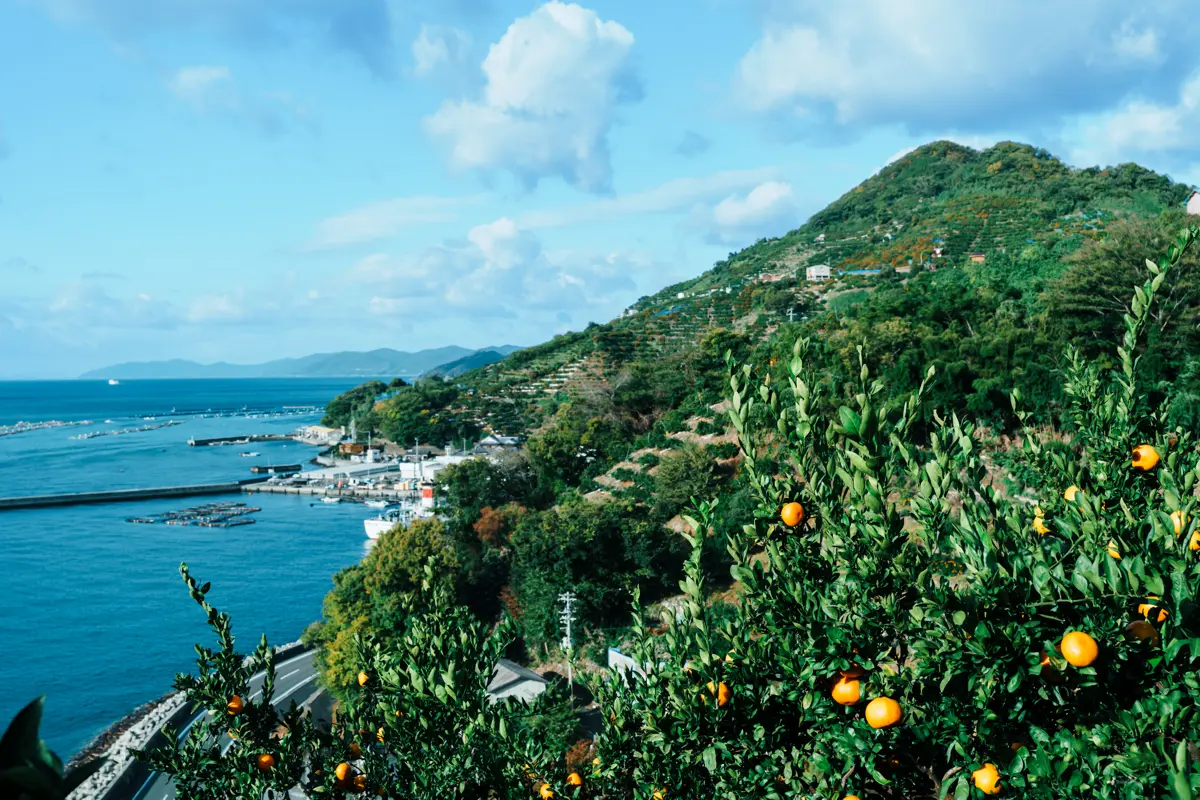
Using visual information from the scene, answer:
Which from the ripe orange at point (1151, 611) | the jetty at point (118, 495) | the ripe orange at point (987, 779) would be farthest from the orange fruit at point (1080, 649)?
the jetty at point (118, 495)

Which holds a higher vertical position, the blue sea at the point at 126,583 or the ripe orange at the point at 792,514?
the ripe orange at the point at 792,514

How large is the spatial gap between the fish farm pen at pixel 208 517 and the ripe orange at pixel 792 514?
4666 cm

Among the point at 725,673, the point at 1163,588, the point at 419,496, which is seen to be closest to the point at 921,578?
the point at 1163,588

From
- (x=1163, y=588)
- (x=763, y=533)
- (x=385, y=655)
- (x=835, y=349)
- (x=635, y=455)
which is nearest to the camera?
(x=1163, y=588)

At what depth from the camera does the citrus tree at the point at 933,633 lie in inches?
107

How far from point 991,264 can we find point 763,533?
3827 cm

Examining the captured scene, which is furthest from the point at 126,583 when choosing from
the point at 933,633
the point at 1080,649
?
the point at 1080,649

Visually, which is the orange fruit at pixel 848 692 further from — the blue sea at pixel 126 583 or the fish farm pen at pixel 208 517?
the fish farm pen at pixel 208 517

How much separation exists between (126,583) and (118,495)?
22.1 m

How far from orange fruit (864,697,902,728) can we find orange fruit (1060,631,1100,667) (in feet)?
2.01

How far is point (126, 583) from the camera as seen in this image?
3325 centimetres

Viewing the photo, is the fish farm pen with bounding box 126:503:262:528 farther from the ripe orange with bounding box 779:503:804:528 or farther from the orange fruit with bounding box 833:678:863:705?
the orange fruit with bounding box 833:678:863:705

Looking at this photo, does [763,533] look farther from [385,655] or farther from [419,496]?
[419,496]

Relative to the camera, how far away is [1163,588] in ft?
8.62
